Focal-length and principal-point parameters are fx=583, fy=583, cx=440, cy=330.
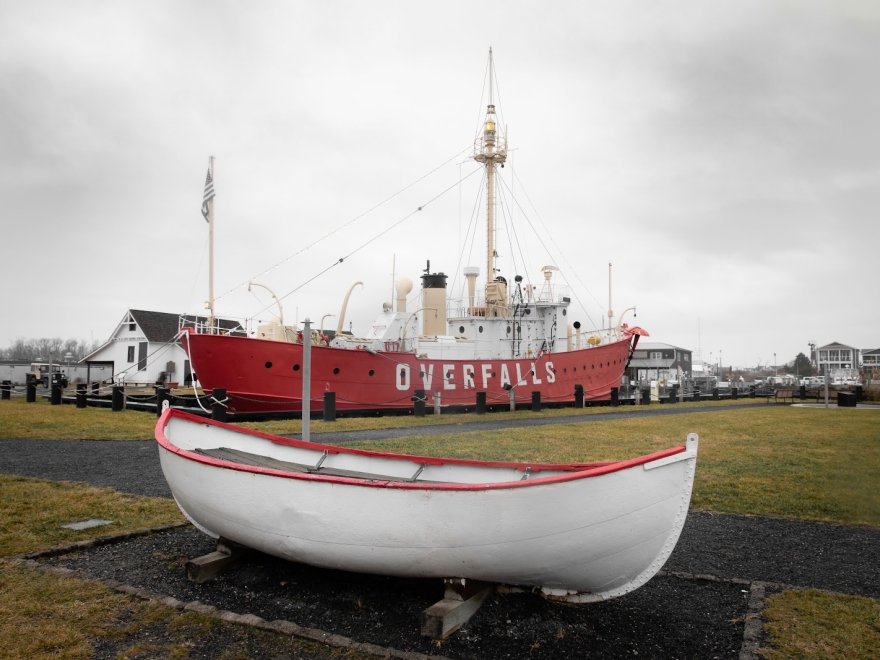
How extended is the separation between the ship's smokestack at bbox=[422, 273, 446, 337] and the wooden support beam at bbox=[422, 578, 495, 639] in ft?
69.5

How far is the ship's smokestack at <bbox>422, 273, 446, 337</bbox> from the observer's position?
2527 centimetres

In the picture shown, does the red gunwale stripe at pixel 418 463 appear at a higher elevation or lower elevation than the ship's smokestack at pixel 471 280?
lower

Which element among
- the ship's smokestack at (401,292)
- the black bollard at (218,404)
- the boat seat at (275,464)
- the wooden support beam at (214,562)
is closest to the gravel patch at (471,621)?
the wooden support beam at (214,562)

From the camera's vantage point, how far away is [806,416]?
813 inches

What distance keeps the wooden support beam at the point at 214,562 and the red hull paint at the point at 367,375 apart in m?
12.4

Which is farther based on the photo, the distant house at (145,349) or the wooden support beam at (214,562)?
the distant house at (145,349)

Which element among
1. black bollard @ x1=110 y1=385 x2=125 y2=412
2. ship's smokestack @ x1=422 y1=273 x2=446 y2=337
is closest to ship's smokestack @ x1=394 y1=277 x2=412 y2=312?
ship's smokestack @ x1=422 y1=273 x2=446 y2=337

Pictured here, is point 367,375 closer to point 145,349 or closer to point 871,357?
point 145,349

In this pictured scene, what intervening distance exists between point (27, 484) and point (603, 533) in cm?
785

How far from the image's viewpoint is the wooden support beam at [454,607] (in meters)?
3.82

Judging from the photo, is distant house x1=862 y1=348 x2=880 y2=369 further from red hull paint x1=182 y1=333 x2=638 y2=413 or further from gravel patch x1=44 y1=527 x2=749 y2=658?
gravel patch x1=44 y1=527 x2=749 y2=658

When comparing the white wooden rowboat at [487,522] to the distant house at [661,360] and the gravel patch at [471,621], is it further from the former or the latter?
the distant house at [661,360]

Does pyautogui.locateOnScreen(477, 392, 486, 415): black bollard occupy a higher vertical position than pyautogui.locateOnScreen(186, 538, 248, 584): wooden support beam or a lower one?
higher

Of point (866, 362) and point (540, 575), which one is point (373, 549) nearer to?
point (540, 575)
